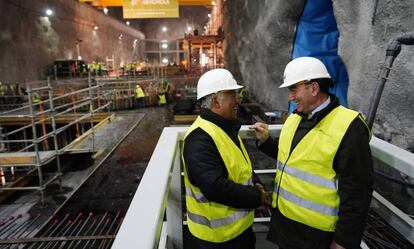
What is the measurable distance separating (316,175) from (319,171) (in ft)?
0.11

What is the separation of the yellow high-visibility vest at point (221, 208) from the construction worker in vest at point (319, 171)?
30 centimetres

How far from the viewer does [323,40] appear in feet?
21.3

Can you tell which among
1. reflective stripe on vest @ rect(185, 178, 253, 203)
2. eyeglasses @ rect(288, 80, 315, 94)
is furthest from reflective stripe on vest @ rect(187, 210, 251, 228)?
eyeglasses @ rect(288, 80, 315, 94)

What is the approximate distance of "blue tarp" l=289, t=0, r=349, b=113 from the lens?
589 cm

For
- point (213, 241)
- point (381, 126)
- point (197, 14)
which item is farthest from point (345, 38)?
point (197, 14)

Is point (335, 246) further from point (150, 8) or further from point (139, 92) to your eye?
point (150, 8)

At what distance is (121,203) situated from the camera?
16.8 ft

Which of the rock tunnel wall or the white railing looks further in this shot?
the rock tunnel wall

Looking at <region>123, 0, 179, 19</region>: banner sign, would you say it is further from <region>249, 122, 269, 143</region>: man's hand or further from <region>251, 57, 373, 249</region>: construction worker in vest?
<region>251, 57, 373, 249</region>: construction worker in vest

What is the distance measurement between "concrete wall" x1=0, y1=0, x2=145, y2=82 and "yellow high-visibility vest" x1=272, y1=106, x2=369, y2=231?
17519 mm

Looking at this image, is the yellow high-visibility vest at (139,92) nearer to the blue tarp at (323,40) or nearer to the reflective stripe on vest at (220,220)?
the blue tarp at (323,40)

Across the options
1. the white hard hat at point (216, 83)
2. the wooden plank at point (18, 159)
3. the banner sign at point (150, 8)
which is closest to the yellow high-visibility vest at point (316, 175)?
the white hard hat at point (216, 83)

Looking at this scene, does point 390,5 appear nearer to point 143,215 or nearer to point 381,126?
point 381,126

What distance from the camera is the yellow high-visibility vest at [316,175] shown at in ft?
5.53
